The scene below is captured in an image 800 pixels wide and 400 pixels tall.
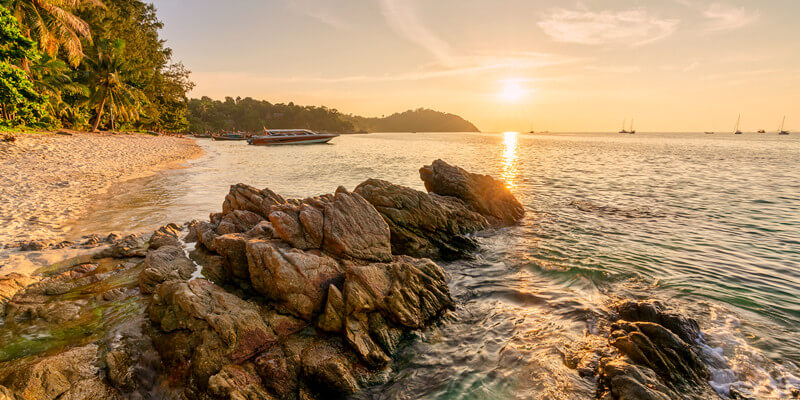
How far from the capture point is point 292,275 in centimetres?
650

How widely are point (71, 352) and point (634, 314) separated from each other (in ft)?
35.0

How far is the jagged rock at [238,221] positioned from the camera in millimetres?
9352

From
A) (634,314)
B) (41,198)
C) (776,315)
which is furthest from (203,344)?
(41,198)

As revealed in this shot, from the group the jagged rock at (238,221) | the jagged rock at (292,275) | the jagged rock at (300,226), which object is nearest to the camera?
the jagged rock at (292,275)

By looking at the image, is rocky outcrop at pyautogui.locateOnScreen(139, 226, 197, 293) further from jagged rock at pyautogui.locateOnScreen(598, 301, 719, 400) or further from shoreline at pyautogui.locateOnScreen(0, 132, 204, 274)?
jagged rock at pyautogui.locateOnScreen(598, 301, 719, 400)

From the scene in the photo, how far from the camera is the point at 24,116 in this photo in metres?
25.0

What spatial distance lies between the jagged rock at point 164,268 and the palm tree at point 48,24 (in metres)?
31.0

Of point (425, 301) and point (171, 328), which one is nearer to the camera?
point (171, 328)

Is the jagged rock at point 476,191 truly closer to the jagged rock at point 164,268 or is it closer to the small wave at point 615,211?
the small wave at point 615,211

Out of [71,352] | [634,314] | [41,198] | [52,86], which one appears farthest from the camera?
[52,86]

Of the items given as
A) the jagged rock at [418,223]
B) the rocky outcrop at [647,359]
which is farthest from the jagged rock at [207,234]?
the rocky outcrop at [647,359]

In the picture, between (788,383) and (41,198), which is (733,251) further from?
(41,198)

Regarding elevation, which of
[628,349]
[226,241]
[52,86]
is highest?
[52,86]

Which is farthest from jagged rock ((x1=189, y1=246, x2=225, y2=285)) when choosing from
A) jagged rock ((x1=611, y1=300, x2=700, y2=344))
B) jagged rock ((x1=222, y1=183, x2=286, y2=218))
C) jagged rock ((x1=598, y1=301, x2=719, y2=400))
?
jagged rock ((x1=611, y1=300, x2=700, y2=344))
